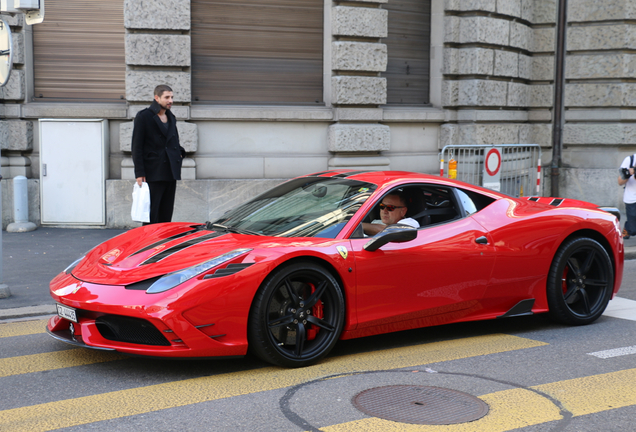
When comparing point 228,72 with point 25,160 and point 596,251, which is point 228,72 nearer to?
point 25,160

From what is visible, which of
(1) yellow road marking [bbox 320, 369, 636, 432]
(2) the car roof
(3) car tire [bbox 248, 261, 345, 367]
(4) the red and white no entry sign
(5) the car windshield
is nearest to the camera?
(1) yellow road marking [bbox 320, 369, 636, 432]

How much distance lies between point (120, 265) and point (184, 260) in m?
0.45

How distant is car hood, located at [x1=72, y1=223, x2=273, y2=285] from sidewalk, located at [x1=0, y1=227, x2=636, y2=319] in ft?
5.46

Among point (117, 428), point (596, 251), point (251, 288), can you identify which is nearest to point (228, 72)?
point (596, 251)

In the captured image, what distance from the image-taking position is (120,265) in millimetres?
4750

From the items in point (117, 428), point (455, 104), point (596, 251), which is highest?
point (455, 104)

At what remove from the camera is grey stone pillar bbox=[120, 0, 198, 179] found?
1132 cm

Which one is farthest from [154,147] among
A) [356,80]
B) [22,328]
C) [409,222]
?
[356,80]

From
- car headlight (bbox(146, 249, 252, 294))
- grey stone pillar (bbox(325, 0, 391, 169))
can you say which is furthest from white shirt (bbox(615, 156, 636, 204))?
car headlight (bbox(146, 249, 252, 294))

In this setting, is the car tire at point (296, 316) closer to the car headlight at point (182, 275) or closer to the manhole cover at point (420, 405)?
the car headlight at point (182, 275)

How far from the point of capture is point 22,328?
19.5 feet

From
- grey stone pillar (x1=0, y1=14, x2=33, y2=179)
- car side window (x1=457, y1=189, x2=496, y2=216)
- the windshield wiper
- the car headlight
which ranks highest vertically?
grey stone pillar (x1=0, y1=14, x2=33, y2=179)

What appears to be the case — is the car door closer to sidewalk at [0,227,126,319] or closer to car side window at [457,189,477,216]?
car side window at [457,189,477,216]

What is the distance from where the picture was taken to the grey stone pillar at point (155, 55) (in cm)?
1132
